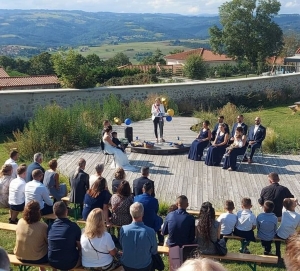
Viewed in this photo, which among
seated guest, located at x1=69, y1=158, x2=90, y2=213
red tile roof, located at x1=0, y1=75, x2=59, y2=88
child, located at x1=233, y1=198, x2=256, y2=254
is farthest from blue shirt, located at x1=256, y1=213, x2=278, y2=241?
red tile roof, located at x1=0, y1=75, x2=59, y2=88

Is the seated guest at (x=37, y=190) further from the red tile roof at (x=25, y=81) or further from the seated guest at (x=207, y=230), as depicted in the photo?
the red tile roof at (x=25, y=81)

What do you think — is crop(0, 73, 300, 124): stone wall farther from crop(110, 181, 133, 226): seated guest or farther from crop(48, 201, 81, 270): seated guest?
crop(48, 201, 81, 270): seated guest

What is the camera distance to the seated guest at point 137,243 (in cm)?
538

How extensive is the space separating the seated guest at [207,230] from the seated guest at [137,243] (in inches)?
27.7

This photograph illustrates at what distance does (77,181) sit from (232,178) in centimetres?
409

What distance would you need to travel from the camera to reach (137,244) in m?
5.38

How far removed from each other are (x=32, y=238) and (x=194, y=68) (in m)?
32.7

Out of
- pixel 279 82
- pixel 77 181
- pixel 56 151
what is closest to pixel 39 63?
pixel 279 82

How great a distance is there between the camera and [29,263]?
5.66 meters

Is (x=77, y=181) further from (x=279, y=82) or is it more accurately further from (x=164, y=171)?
(x=279, y=82)

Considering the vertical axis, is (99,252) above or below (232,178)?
above

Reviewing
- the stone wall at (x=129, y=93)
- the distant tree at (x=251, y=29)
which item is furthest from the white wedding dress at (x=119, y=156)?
the distant tree at (x=251, y=29)

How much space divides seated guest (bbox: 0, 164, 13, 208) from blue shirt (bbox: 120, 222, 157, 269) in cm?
327

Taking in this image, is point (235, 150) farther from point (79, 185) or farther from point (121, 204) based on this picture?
point (121, 204)
